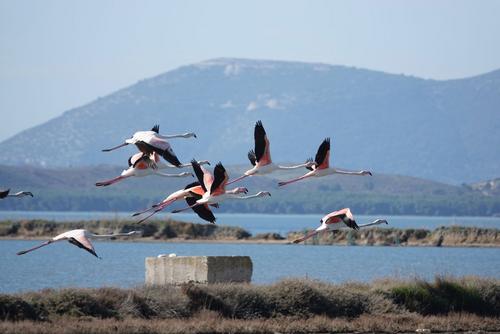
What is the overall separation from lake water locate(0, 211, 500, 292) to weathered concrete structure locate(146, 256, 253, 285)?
4.28 meters

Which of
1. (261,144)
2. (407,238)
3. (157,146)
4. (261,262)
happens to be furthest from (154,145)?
(407,238)

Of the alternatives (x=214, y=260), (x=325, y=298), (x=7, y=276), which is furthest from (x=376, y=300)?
(x=7, y=276)

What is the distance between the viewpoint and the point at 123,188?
7736 inches

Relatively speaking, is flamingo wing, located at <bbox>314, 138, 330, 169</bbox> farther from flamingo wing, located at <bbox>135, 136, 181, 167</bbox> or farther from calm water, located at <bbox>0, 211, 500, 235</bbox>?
calm water, located at <bbox>0, 211, 500, 235</bbox>

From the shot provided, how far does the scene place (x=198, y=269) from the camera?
24.8m

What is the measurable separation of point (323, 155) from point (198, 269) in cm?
321

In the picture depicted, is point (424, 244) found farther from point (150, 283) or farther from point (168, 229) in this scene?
point (150, 283)

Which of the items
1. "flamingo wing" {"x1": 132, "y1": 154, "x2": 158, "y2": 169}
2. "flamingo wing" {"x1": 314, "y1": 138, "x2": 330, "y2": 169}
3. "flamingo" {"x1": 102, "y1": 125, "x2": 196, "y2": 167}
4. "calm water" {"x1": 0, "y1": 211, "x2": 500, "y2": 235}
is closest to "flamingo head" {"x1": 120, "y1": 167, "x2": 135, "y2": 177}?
"flamingo wing" {"x1": 132, "y1": 154, "x2": 158, "y2": 169}

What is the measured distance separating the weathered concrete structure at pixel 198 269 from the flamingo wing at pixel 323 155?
2307mm

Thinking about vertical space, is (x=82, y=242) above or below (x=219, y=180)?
below

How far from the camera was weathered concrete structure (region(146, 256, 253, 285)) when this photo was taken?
2473 cm

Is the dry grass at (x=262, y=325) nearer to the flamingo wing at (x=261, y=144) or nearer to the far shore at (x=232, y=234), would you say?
the flamingo wing at (x=261, y=144)

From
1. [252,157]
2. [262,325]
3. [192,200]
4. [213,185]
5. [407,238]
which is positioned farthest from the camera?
[407,238]

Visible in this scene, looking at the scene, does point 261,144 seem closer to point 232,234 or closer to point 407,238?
point 232,234
